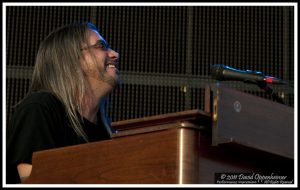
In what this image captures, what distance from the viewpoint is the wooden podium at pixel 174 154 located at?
1.58m

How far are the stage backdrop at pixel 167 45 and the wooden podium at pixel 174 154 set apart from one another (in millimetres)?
2828

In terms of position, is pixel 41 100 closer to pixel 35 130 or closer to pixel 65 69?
pixel 35 130

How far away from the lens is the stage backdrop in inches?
182

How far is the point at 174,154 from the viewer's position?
1569 mm

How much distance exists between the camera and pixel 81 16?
480cm

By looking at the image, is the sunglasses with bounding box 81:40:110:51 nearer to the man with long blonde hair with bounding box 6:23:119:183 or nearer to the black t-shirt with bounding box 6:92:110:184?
the man with long blonde hair with bounding box 6:23:119:183

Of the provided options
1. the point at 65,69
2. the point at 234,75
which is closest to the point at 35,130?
the point at 65,69

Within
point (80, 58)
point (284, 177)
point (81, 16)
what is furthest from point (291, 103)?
point (284, 177)

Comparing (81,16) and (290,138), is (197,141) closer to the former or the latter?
(290,138)

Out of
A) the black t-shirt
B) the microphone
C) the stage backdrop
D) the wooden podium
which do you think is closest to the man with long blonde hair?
the black t-shirt

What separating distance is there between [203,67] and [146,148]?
3154 mm

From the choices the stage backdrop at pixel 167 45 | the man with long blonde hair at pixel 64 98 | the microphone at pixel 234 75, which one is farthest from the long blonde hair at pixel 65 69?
the stage backdrop at pixel 167 45

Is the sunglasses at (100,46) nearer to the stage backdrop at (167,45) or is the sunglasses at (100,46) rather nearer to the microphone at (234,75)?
the microphone at (234,75)

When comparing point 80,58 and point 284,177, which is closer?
point 284,177
